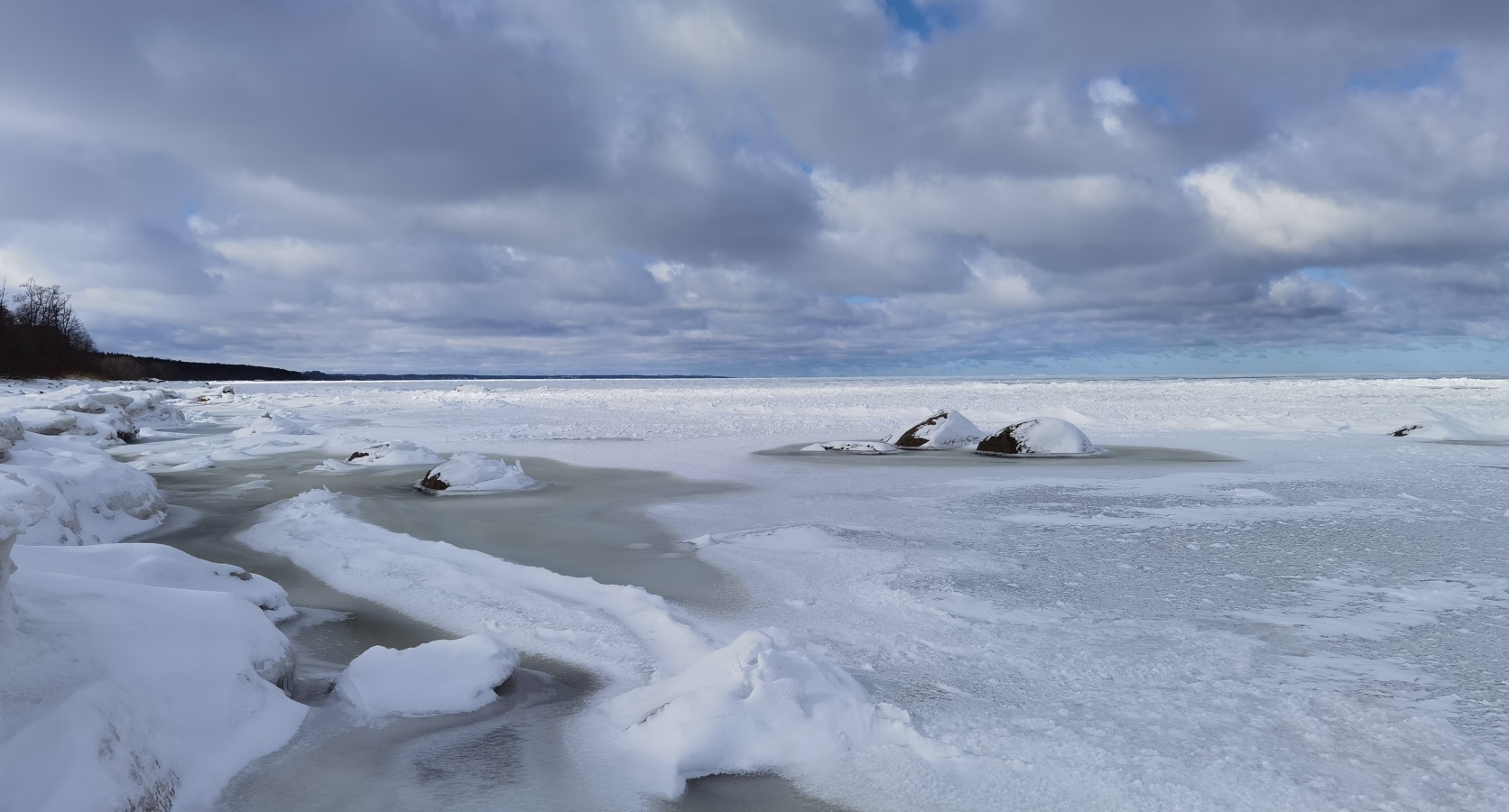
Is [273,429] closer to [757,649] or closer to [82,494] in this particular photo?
[82,494]

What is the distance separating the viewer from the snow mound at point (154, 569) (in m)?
3.49

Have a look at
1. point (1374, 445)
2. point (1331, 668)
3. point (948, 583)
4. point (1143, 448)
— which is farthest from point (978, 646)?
point (1374, 445)

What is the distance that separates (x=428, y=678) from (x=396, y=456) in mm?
9364

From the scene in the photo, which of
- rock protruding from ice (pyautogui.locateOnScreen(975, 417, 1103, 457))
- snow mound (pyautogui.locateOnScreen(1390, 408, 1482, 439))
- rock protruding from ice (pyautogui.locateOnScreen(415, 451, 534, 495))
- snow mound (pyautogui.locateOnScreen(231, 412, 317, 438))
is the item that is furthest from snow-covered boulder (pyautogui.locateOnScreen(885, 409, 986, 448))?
snow mound (pyautogui.locateOnScreen(231, 412, 317, 438))

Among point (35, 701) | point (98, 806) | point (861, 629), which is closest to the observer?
point (98, 806)

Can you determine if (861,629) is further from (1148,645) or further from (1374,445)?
(1374,445)

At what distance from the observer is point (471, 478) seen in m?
9.06

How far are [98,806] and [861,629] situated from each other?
2951 mm

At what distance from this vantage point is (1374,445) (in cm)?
1232

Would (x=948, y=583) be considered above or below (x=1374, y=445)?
below

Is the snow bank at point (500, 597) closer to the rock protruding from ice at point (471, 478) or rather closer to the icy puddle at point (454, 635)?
the icy puddle at point (454, 635)

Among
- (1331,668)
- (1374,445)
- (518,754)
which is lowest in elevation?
(518,754)

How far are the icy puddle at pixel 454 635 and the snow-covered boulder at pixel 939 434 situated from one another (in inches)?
214

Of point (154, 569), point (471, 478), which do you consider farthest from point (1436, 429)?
point (154, 569)
